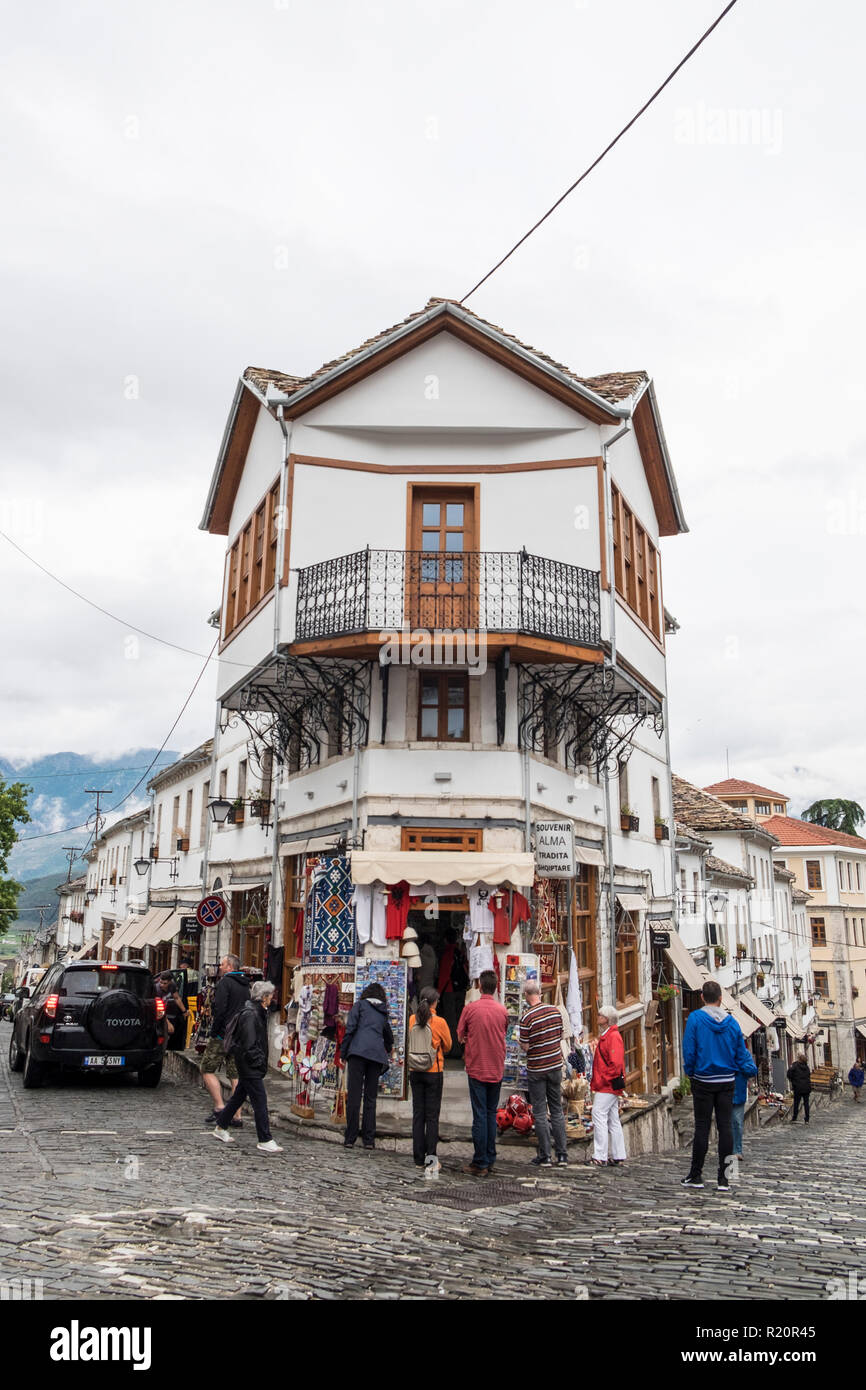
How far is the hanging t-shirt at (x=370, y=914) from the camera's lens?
43.3 feet

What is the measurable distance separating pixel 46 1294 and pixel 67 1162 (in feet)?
14.0

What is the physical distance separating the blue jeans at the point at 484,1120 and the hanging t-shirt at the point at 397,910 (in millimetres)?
2941

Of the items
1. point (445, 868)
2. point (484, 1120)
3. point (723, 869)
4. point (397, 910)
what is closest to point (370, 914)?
point (397, 910)

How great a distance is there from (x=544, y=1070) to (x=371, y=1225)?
3.62m

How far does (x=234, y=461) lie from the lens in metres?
18.6

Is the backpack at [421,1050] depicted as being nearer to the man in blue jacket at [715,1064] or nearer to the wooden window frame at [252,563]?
the man in blue jacket at [715,1064]

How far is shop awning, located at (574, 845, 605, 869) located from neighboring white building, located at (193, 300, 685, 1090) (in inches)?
2.3

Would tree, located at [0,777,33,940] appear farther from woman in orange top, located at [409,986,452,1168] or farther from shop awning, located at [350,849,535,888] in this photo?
woman in orange top, located at [409,986,452,1168]

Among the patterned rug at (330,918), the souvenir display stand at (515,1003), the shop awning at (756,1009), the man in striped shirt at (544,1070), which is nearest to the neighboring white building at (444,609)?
the patterned rug at (330,918)

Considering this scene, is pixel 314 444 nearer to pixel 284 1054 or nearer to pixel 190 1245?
pixel 284 1054

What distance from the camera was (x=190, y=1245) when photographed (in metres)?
6.66

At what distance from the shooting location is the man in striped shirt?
10.7m

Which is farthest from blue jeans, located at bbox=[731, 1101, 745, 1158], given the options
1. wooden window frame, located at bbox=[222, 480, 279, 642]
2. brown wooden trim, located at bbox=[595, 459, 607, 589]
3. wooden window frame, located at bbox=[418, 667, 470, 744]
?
wooden window frame, located at bbox=[222, 480, 279, 642]
